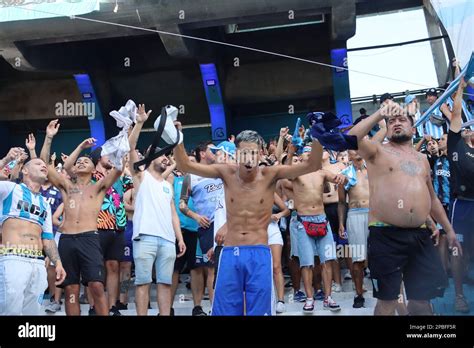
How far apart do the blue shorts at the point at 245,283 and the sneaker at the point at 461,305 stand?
2166mm

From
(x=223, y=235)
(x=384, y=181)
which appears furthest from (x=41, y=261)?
(x=384, y=181)

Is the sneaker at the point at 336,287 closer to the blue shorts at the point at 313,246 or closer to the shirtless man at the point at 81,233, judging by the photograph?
the blue shorts at the point at 313,246

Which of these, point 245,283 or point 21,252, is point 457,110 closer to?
point 245,283

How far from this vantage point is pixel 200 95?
41.5 ft

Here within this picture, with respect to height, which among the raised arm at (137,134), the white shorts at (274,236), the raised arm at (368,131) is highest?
the raised arm at (137,134)

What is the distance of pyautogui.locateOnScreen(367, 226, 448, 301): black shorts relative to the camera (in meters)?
→ 4.42

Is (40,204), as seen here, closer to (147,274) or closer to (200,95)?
(147,274)

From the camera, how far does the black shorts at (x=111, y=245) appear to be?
255 inches

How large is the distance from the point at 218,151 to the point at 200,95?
6.90 metres

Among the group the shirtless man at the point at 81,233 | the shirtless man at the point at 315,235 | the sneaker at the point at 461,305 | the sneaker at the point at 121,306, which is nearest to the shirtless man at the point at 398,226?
the sneaker at the point at 461,305

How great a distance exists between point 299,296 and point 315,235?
2.34ft

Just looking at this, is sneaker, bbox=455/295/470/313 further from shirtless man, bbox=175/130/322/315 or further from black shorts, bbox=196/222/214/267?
black shorts, bbox=196/222/214/267

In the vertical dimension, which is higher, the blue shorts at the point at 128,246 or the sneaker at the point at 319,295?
the blue shorts at the point at 128,246

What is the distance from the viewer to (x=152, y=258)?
226 inches
